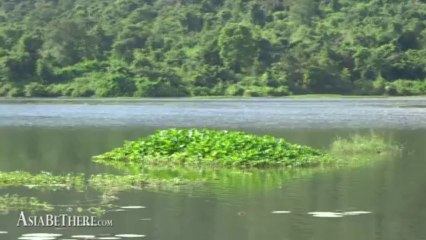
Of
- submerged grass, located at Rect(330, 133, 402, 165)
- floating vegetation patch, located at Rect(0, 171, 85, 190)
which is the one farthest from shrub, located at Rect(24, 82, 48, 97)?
floating vegetation patch, located at Rect(0, 171, 85, 190)

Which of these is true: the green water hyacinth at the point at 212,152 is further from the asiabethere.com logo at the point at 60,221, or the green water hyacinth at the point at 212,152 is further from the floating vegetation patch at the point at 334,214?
the asiabethere.com logo at the point at 60,221

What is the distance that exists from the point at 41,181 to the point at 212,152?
5117 millimetres

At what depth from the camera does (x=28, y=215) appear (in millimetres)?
14172

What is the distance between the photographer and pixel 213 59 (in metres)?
91.2

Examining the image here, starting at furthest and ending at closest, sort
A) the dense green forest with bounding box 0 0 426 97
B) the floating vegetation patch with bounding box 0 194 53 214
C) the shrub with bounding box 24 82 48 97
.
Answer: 1. the dense green forest with bounding box 0 0 426 97
2. the shrub with bounding box 24 82 48 97
3. the floating vegetation patch with bounding box 0 194 53 214

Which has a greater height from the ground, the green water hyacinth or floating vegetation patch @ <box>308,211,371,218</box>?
the green water hyacinth

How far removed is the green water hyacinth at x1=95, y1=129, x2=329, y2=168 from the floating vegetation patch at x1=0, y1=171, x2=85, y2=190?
3.32 m

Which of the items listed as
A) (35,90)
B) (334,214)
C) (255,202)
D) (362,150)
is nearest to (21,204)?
(255,202)

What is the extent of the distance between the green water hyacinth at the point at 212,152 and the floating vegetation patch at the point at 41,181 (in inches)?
131

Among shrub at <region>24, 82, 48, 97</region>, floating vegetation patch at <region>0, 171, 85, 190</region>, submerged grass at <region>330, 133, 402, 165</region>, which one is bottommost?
shrub at <region>24, 82, 48, 97</region>

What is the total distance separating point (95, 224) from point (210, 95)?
73892 millimetres

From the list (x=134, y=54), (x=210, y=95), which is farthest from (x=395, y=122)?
(x=134, y=54)

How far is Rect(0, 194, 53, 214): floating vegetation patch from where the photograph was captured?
48.3 ft

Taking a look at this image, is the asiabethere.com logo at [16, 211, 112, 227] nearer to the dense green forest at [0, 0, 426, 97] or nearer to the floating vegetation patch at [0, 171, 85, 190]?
the floating vegetation patch at [0, 171, 85, 190]
